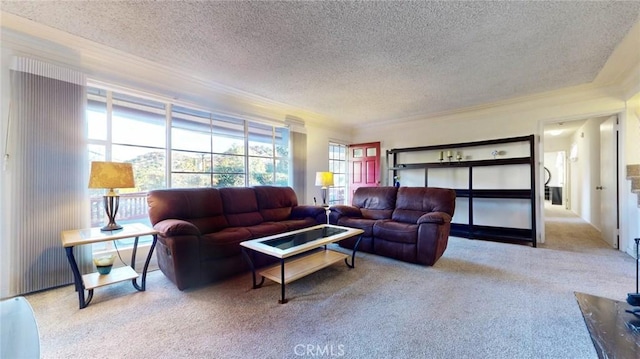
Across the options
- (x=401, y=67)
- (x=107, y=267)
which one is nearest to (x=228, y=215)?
(x=107, y=267)

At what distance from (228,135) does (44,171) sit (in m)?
2.14

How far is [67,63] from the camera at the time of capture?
2.61 m

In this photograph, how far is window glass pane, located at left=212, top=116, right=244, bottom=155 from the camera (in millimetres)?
3980

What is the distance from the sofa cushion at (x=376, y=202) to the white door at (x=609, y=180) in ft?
10.8

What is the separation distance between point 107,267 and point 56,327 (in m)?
0.60

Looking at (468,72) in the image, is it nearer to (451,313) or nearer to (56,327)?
(451,313)

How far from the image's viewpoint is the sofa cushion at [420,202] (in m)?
3.69

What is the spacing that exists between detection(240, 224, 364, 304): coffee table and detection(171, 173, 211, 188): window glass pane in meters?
1.61

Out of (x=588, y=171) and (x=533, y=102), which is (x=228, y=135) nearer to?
(x=533, y=102)

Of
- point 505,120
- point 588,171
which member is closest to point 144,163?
point 505,120

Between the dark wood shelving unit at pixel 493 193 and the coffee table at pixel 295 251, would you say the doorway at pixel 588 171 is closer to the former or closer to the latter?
the dark wood shelving unit at pixel 493 193

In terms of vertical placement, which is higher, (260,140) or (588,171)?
(260,140)

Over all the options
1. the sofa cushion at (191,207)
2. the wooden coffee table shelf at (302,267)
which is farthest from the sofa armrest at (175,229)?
the wooden coffee table shelf at (302,267)

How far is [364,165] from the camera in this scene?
247 inches
